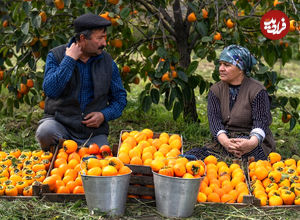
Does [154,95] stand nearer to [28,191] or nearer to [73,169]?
[73,169]

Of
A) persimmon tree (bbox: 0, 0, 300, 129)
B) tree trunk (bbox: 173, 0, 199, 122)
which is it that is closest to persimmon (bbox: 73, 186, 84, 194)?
persimmon tree (bbox: 0, 0, 300, 129)

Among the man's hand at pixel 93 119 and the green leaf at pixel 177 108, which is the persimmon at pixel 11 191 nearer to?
the man's hand at pixel 93 119

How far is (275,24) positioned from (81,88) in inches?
54.9

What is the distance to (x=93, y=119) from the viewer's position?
313 cm

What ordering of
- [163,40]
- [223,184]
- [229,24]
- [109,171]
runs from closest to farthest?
[109,171]
[223,184]
[229,24]
[163,40]

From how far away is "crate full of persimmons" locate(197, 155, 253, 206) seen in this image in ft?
8.09

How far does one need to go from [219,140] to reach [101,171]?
1.10 m

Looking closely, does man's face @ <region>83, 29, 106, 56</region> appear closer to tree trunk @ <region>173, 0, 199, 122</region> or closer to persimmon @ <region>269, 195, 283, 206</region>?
tree trunk @ <region>173, 0, 199, 122</region>

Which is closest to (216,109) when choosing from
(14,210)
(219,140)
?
(219,140)

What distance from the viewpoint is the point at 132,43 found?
4125 mm

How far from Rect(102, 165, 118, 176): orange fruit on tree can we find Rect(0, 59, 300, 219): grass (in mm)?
219

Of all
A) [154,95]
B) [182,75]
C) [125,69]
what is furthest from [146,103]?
[125,69]

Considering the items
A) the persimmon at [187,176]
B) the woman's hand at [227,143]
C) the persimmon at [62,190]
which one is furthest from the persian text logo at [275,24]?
the persimmon at [62,190]

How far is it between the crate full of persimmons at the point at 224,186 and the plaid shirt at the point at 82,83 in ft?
2.77
